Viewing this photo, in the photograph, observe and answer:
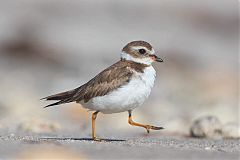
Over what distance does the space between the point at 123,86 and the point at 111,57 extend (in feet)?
33.3

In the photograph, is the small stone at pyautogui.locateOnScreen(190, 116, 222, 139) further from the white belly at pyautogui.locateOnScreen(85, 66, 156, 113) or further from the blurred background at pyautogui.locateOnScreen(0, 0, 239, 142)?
the white belly at pyautogui.locateOnScreen(85, 66, 156, 113)

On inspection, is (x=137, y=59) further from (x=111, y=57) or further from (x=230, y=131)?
(x=111, y=57)

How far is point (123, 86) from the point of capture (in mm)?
6996

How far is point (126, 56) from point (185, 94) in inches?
257

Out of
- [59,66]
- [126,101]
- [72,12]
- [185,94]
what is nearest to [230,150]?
[126,101]

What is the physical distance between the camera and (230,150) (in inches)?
268

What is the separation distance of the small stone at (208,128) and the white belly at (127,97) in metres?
1.80

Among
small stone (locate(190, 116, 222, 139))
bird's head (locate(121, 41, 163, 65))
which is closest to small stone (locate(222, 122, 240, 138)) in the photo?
small stone (locate(190, 116, 222, 139))

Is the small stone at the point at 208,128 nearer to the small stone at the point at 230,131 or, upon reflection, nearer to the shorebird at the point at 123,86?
the small stone at the point at 230,131

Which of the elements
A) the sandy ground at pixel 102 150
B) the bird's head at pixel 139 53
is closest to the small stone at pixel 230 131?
the bird's head at pixel 139 53

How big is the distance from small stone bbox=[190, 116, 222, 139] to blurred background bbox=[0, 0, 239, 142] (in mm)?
325

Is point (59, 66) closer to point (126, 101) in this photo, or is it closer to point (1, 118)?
point (1, 118)

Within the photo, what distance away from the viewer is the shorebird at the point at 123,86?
6957 mm

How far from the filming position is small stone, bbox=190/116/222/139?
866 cm
